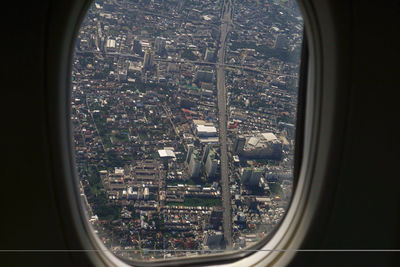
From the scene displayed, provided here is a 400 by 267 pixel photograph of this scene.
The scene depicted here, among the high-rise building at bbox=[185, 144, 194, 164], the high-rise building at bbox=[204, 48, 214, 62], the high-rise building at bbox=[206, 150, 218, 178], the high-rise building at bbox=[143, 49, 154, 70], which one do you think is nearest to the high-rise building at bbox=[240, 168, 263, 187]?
the high-rise building at bbox=[206, 150, 218, 178]

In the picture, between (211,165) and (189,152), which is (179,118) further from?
(211,165)

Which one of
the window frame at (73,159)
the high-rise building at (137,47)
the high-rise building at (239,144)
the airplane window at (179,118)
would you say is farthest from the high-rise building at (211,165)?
the high-rise building at (137,47)

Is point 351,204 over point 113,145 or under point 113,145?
under

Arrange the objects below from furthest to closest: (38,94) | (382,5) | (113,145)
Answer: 1. (113,145)
2. (382,5)
3. (38,94)

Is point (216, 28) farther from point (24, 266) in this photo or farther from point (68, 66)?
point (24, 266)

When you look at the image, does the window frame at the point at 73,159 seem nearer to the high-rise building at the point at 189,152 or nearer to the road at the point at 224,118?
the road at the point at 224,118

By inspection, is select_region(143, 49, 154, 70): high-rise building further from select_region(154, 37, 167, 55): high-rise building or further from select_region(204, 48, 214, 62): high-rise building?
select_region(204, 48, 214, 62): high-rise building

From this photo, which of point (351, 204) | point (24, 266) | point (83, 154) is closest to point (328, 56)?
point (351, 204)

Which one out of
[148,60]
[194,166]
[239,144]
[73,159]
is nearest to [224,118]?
[239,144]
